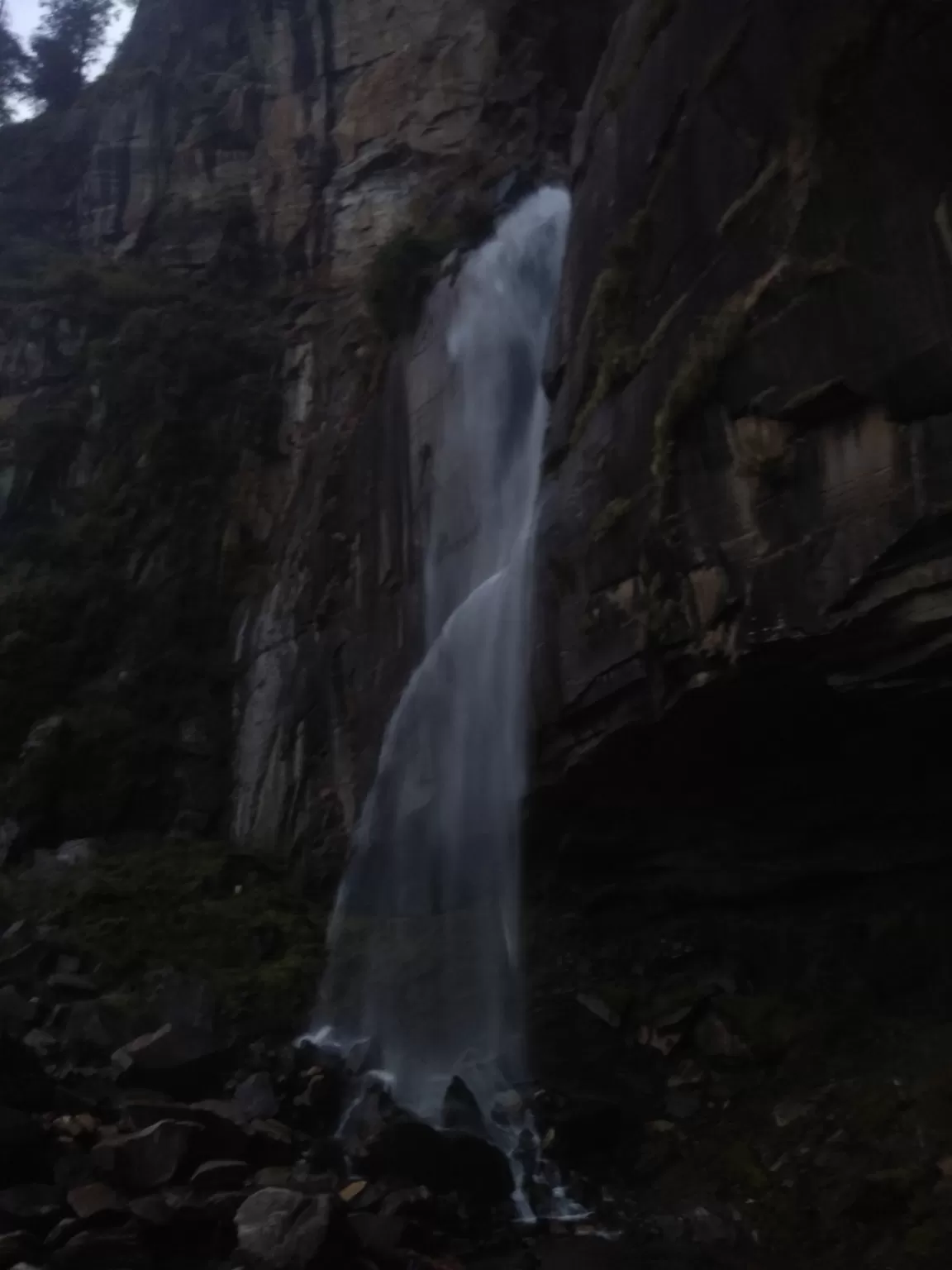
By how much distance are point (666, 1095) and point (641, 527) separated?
528 cm

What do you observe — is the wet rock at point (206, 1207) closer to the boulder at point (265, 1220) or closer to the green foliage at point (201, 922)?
the boulder at point (265, 1220)

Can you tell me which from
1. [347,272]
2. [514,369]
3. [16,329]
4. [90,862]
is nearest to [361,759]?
[90,862]

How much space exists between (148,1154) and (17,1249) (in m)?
1.42

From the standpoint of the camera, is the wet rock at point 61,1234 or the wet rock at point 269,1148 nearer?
the wet rock at point 61,1234

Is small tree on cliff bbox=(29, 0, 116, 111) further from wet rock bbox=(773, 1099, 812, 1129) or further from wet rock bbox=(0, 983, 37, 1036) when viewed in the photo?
wet rock bbox=(773, 1099, 812, 1129)

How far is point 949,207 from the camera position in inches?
356

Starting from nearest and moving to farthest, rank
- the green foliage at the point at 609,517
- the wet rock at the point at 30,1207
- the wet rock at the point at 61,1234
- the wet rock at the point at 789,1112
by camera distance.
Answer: the wet rock at the point at 61,1234 < the wet rock at the point at 30,1207 < the wet rock at the point at 789,1112 < the green foliage at the point at 609,517

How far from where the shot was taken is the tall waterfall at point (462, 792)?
1302cm

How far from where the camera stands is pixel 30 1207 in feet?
27.4

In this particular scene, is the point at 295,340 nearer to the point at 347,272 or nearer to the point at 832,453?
the point at 347,272

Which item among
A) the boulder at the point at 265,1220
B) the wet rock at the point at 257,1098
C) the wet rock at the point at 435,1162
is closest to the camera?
the boulder at the point at 265,1220

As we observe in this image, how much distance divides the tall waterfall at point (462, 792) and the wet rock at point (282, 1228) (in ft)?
11.0

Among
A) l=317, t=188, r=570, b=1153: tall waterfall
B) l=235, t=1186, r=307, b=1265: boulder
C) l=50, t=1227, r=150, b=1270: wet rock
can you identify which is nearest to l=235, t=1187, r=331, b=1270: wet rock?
l=235, t=1186, r=307, b=1265: boulder

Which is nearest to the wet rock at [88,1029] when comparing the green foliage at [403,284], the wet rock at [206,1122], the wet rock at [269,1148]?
the wet rock at [206,1122]
